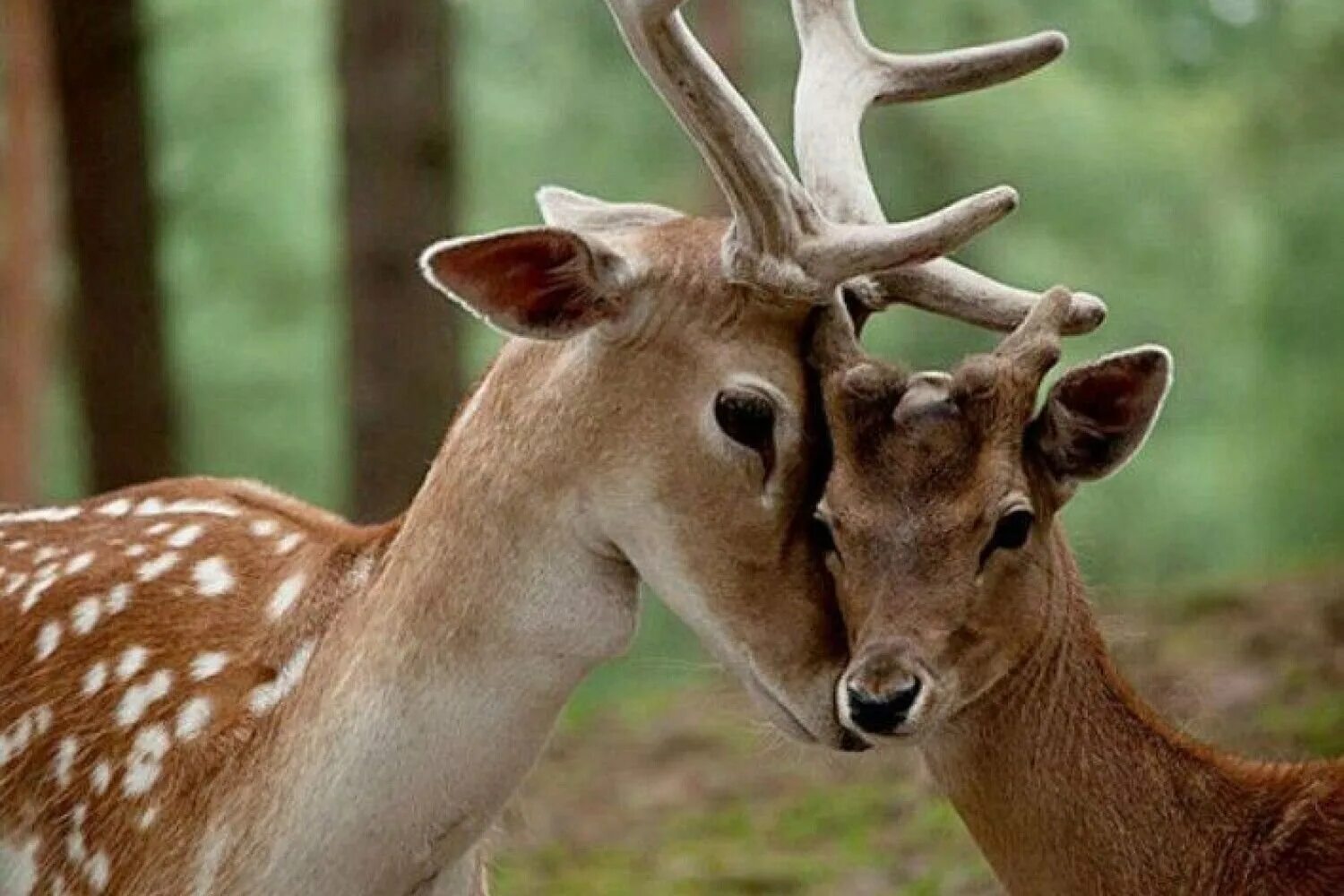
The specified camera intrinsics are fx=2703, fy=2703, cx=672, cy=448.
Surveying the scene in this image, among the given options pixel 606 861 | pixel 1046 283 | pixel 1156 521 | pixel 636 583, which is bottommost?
pixel 1156 521

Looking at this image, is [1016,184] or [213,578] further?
[1016,184]

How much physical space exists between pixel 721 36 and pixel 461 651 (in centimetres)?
1169

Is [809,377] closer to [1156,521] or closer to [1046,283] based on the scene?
[1046,283]

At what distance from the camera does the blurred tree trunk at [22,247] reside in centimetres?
1456

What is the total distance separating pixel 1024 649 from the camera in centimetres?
455

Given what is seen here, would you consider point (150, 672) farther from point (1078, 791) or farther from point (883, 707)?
point (1078, 791)

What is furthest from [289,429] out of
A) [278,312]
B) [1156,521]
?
[1156,521]

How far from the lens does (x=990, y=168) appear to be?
744 inches

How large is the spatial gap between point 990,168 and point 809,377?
1478 cm

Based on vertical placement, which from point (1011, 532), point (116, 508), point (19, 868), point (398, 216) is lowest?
point (398, 216)

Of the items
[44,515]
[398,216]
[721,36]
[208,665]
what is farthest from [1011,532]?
[721,36]

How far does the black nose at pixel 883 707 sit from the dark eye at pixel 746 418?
0.45 metres

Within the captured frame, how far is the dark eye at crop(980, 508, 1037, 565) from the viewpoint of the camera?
4367 millimetres

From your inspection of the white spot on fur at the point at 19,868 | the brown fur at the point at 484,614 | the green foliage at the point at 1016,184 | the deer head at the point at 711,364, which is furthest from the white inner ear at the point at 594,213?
the green foliage at the point at 1016,184
